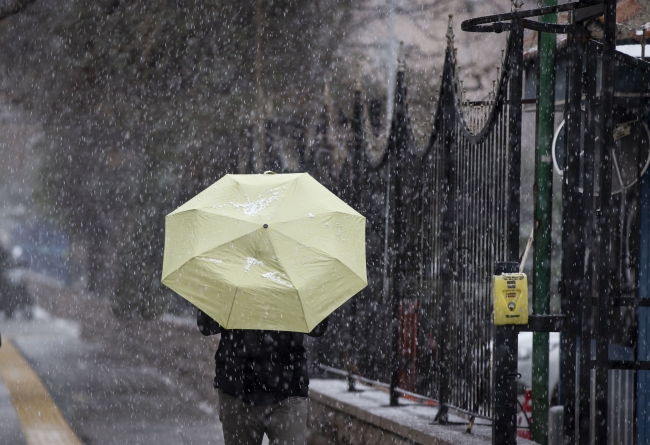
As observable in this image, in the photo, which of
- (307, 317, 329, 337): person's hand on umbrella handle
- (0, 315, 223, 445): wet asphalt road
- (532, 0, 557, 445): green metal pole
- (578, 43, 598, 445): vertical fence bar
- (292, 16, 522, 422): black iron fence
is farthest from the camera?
(0, 315, 223, 445): wet asphalt road

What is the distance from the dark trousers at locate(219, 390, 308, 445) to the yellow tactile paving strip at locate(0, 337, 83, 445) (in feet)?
14.2

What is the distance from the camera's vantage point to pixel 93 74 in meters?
20.2

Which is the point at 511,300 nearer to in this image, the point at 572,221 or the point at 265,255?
the point at 572,221

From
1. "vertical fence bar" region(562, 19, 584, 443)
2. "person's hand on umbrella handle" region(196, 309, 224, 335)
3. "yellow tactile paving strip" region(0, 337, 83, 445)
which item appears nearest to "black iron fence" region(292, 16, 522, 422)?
"vertical fence bar" region(562, 19, 584, 443)

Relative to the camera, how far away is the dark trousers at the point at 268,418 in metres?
4.61

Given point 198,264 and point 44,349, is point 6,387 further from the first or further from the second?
point 198,264

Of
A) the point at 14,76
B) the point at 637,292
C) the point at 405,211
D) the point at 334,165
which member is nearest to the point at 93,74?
the point at 14,76

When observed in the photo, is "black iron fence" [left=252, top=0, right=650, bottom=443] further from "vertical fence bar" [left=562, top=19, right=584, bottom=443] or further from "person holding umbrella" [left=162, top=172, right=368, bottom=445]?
"person holding umbrella" [left=162, top=172, right=368, bottom=445]

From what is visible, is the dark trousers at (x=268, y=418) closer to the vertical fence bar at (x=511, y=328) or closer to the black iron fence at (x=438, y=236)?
the vertical fence bar at (x=511, y=328)

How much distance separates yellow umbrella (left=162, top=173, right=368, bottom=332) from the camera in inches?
176

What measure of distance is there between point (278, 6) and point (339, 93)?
7.07ft

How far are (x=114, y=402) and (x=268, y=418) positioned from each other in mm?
6817

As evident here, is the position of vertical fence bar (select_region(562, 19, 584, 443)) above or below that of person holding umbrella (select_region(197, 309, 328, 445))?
above

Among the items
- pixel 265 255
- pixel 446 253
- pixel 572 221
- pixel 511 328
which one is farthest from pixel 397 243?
pixel 265 255
